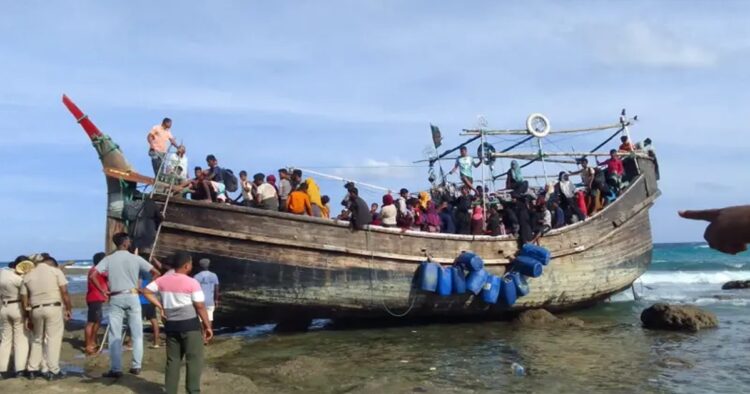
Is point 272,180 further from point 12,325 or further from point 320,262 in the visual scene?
point 12,325

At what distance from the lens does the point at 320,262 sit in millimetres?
11586

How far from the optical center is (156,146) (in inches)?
447

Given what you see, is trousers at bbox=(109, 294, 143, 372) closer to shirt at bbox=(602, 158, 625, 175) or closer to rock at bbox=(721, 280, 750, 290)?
shirt at bbox=(602, 158, 625, 175)

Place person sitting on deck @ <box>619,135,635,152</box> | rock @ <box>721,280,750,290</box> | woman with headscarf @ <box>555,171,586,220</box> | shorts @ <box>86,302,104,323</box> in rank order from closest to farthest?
1. shorts @ <box>86,302,104,323</box>
2. woman with headscarf @ <box>555,171,586,220</box>
3. person sitting on deck @ <box>619,135,635,152</box>
4. rock @ <box>721,280,750,290</box>

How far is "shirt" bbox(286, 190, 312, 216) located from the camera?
11664 mm

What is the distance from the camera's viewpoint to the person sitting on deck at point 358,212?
38.6 ft

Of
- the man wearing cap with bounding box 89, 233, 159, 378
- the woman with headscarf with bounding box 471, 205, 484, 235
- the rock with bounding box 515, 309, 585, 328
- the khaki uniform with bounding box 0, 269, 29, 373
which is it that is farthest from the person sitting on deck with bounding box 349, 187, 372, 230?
the khaki uniform with bounding box 0, 269, 29, 373

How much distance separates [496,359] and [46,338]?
6535 mm

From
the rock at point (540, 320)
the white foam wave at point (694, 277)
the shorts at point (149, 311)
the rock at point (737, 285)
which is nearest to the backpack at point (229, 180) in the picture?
the shorts at point (149, 311)

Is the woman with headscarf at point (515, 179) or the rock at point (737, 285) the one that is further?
the rock at point (737, 285)

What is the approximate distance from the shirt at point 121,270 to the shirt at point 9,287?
1238mm

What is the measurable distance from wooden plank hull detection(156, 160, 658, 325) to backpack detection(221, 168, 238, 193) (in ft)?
3.94

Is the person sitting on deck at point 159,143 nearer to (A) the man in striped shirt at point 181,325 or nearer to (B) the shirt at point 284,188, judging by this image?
(B) the shirt at point 284,188

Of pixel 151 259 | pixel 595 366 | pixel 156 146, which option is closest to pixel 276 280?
pixel 151 259
